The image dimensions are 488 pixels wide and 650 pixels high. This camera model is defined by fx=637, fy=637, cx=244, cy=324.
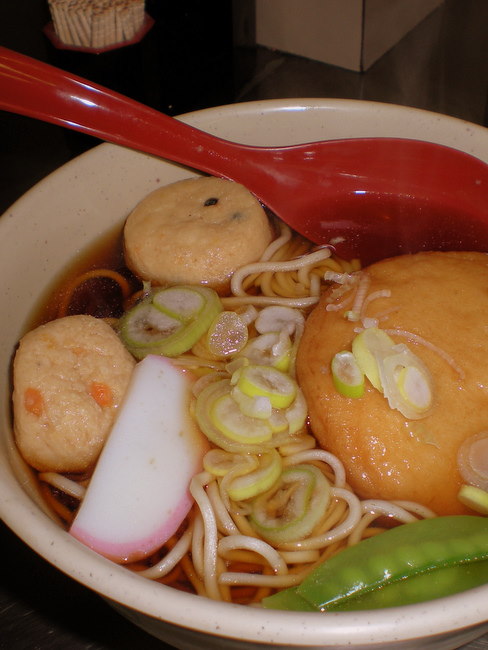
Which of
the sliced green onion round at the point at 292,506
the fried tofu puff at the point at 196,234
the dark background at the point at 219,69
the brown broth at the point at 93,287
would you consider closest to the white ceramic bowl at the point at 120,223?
the brown broth at the point at 93,287

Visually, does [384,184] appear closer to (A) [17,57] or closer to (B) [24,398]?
(A) [17,57]

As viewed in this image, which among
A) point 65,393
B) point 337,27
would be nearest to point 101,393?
point 65,393

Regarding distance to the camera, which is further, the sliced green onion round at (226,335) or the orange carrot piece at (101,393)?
the sliced green onion round at (226,335)

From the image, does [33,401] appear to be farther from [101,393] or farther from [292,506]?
[292,506]

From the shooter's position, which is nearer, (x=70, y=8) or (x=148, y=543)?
(x=148, y=543)

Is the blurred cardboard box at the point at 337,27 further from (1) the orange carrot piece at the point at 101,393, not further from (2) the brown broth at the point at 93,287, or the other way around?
(1) the orange carrot piece at the point at 101,393

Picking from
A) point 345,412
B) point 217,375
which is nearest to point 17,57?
point 217,375

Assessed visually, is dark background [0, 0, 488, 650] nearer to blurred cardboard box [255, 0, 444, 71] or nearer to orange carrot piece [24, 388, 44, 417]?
blurred cardboard box [255, 0, 444, 71]
